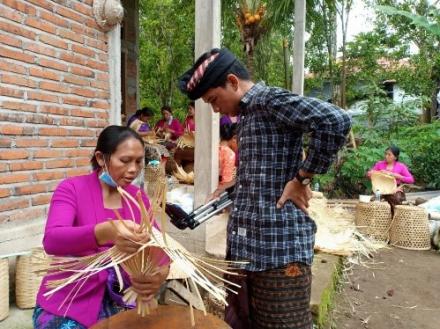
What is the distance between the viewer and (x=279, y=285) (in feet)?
5.85

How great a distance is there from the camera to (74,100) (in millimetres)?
3414

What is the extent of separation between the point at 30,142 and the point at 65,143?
1.14 ft

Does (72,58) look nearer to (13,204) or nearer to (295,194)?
(13,204)

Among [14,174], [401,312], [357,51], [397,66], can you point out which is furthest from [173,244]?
[397,66]

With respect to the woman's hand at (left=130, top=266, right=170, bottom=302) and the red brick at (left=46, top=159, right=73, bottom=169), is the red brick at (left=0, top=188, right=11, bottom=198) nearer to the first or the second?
the red brick at (left=46, top=159, right=73, bottom=169)

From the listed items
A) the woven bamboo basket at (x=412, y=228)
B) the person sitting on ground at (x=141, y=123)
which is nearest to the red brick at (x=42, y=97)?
the person sitting on ground at (x=141, y=123)

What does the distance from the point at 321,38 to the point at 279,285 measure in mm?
13628

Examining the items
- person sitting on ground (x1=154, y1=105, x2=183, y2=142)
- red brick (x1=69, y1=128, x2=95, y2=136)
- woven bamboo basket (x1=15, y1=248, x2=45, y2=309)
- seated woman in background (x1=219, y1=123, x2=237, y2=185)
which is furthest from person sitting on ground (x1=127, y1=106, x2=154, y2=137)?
woven bamboo basket (x1=15, y1=248, x2=45, y2=309)

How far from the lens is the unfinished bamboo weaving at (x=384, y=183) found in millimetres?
6773

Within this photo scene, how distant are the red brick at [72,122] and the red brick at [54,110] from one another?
54 millimetres

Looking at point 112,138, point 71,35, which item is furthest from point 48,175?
point 112,138

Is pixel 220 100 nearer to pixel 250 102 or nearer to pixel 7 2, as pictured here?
pixel 250 102

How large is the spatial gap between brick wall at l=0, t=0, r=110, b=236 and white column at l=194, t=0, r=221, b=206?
0.87 m

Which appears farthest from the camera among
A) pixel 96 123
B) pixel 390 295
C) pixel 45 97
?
pixel 390 295
